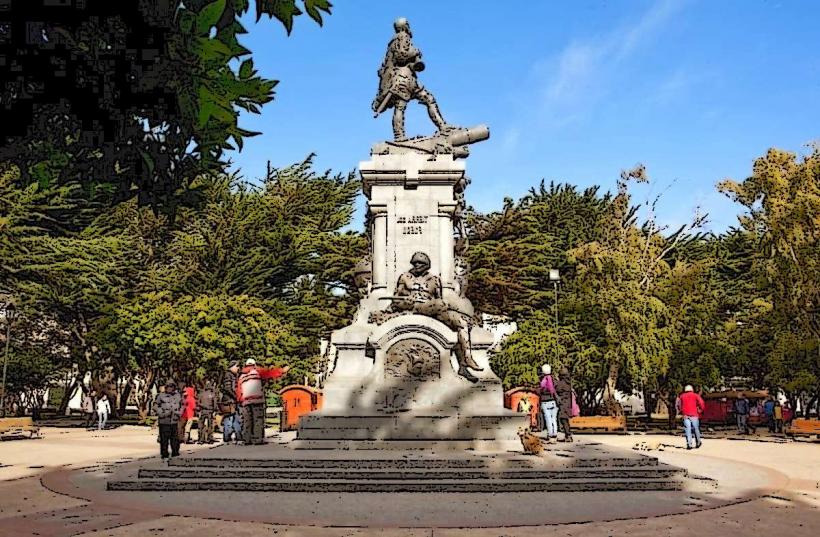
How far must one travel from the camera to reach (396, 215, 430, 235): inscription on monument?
1658 cm

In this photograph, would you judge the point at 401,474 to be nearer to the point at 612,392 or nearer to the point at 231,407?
the point at 231,407

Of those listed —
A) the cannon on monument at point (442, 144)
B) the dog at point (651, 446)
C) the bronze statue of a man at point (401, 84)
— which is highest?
the bronze statue of a man at point (401, 84)

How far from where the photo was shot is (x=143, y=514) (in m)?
8.16

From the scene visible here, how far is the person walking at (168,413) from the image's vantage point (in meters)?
12.8

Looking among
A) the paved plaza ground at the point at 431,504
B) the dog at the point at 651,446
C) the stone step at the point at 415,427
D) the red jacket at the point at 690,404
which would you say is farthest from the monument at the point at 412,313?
the red jacket at the point at 690,404

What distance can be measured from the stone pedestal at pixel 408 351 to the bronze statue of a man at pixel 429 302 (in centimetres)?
19

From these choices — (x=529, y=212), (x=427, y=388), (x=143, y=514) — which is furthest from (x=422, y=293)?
(x=529, y=212)

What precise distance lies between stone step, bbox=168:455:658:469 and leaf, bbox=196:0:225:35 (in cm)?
777

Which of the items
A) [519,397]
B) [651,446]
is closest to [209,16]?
[651,446]

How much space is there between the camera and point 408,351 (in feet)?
46.9

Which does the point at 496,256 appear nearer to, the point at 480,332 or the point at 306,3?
the point at 480,332

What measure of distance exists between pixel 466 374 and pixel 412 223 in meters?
3.87

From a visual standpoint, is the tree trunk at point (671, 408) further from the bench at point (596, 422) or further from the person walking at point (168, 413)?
the person walking at point (168, 413)

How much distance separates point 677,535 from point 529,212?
31551 mm
